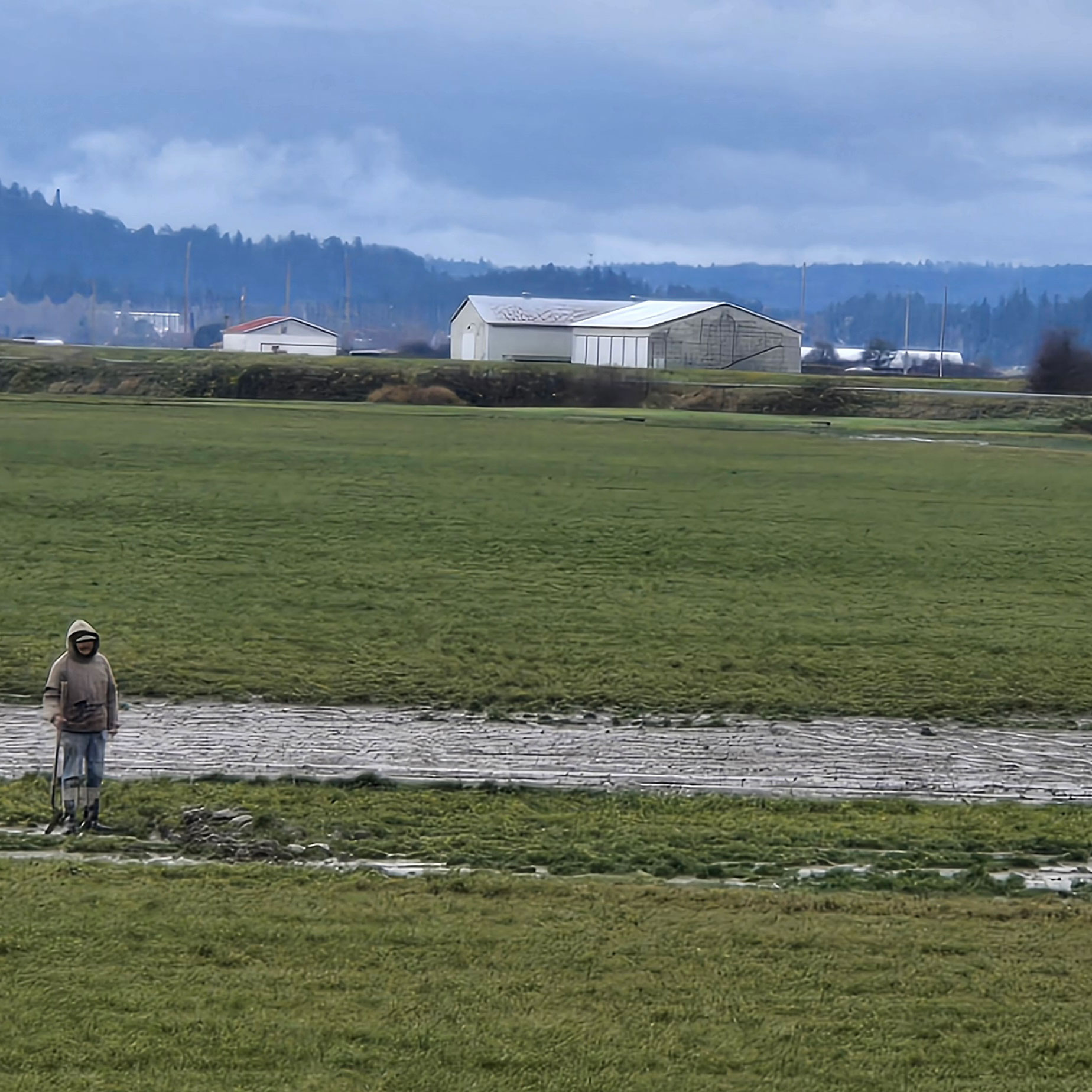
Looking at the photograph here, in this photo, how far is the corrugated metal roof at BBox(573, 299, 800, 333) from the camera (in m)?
103

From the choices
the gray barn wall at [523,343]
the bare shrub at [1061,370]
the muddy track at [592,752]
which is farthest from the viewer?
the gray barn wall at [523,343]

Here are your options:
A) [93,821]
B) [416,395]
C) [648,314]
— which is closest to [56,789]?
[93,821]

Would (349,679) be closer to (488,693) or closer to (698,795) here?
(488,693)

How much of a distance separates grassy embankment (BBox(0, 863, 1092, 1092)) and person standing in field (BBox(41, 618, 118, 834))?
1565 mm

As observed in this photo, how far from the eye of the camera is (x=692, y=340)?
103062 mm

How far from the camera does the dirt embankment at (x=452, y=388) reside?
7481cm

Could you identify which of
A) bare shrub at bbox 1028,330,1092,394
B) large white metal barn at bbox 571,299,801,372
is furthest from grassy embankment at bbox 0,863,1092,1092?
large white metal barn at bbox 571,299,801,372

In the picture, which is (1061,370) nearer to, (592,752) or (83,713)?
(592,752)

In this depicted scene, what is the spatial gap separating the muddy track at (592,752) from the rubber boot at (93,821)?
2.21 metres

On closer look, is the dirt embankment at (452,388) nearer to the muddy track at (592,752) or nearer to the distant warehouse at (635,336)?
the distant warehouse at (635,336)

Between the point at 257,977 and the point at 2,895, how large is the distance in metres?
2.28

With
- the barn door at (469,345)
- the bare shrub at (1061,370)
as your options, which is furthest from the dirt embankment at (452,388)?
the barn door at (469,345)

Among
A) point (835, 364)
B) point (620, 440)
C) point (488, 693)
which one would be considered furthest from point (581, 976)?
point (835, 364)

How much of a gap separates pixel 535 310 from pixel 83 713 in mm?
104962
